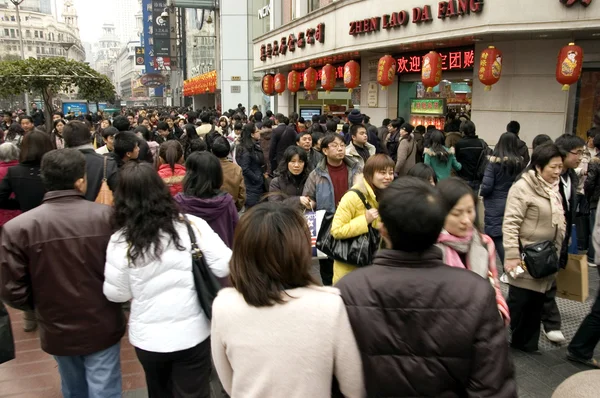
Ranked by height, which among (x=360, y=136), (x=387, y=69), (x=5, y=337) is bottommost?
(x=5, y=337)

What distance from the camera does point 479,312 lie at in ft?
5.50

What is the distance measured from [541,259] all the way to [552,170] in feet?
2.29

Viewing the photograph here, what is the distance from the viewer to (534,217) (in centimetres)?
387

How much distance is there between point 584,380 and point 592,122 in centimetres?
876

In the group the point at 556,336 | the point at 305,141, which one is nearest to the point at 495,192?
the point at 556,336

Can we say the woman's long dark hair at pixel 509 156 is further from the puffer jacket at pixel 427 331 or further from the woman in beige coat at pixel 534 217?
the puffer jacket at pixel 427 331

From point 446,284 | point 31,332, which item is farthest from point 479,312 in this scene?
point 31,332

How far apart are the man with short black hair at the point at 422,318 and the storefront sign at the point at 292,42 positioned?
1388 cm

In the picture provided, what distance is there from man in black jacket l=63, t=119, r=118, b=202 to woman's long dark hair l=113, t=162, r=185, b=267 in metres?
1.96

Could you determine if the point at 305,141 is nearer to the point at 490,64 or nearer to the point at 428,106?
the point at 490,64

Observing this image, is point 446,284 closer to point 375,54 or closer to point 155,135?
point 155,135

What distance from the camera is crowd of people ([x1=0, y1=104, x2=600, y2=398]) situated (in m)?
→ 1.71

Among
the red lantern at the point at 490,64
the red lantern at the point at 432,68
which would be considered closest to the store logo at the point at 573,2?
the red lantern at the point at 490,64

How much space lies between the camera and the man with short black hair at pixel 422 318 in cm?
169
